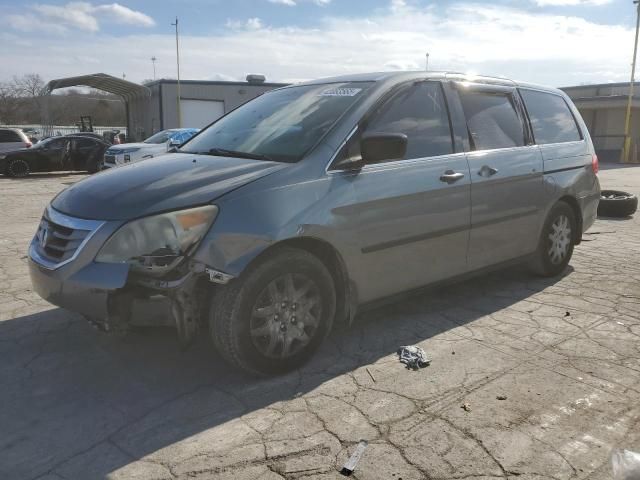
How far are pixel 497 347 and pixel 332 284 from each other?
128cm

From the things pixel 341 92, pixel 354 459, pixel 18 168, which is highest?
pixel 341 92

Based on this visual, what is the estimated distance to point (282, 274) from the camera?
127 inches

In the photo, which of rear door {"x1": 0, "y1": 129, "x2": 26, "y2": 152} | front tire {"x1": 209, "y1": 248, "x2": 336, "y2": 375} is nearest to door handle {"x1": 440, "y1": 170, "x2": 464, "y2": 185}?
front tire {"x1": 209, "y1": 248, "x2": 336, "y2": 375}

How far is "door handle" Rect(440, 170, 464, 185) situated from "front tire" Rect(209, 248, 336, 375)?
119 cm

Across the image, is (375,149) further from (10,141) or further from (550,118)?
(10,141)

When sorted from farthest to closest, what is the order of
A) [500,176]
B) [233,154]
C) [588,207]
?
[588,207]
[500,176]
[233,154]

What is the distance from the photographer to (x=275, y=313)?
3.27 meters

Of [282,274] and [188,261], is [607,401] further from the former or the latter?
[188,261]

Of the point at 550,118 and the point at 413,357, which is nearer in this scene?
the point at 413,357

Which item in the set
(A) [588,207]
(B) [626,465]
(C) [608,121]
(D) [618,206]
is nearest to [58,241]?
(B) [626,465]

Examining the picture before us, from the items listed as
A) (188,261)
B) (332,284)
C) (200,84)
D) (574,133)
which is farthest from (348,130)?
(200,84)

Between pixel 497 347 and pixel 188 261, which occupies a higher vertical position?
pixel 188 261

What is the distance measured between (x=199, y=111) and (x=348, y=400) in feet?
109

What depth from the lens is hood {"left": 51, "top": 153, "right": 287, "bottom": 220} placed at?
305 centimetres
